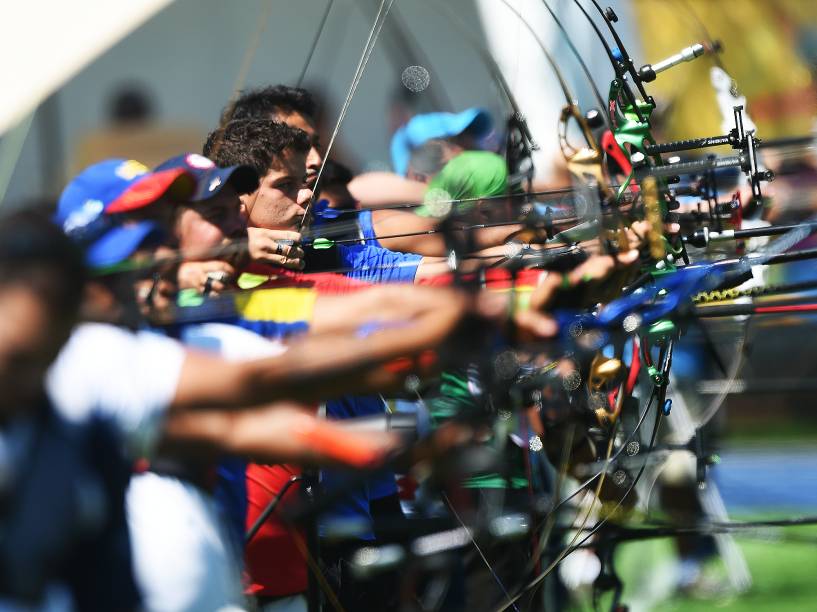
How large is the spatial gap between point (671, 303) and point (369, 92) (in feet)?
10.2

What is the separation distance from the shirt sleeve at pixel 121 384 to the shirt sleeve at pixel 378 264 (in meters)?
1.12

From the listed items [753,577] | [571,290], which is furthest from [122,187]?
[753,577]

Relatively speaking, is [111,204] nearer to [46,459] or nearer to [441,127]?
[46,459]

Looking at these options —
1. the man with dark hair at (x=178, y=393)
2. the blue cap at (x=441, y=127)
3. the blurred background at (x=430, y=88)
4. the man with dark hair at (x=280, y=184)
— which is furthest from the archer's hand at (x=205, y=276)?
the blurred background at (x=430, y=88)

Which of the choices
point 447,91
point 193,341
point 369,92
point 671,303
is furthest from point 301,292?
point 369,92

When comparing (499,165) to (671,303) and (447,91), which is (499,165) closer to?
(671,303)

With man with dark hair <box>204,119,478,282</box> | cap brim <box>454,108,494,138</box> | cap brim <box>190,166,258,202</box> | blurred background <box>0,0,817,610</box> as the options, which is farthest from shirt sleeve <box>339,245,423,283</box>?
blurred background <box>0,0,817,610</box>

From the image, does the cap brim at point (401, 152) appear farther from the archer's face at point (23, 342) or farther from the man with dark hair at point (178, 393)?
the archer's face at point (23, 342)

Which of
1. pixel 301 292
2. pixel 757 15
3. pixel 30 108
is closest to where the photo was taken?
pixel 301 292

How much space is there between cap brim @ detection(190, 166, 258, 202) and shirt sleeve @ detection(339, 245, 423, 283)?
42cm

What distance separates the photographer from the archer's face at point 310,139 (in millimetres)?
2697

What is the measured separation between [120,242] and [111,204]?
0.25m

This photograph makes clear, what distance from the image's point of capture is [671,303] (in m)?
2.20

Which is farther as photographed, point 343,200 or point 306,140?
point 343,200
